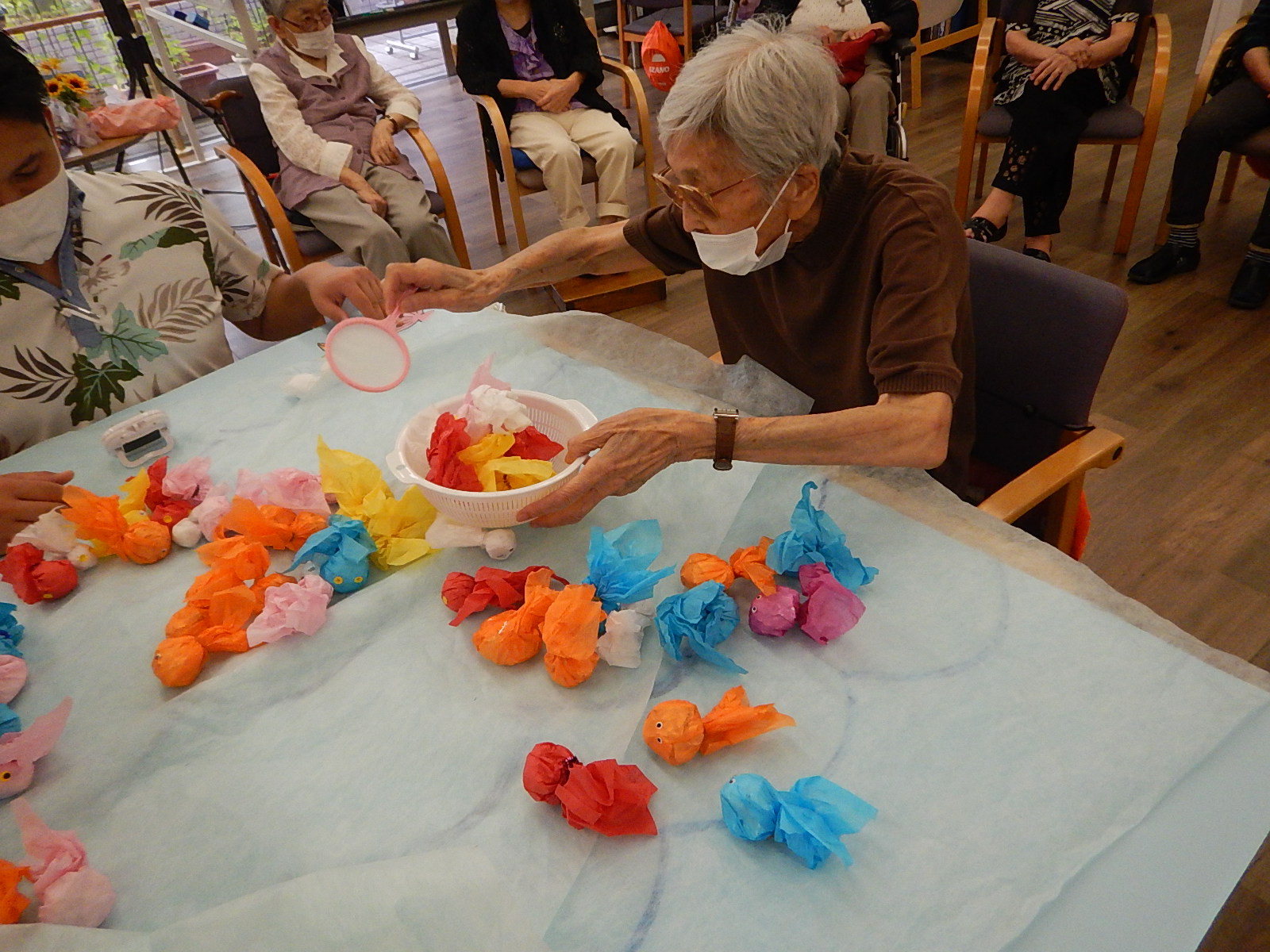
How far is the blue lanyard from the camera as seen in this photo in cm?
153

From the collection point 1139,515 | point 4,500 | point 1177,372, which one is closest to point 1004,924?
point 4,500

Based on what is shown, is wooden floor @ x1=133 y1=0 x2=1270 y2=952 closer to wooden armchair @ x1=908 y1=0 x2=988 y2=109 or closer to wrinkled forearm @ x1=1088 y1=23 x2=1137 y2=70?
wooden armchair @ x1=908 y1=0 x2=988 y2=109

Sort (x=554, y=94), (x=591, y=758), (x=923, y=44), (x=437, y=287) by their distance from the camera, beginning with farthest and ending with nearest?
(x=923, y=44), (x=554, y=94), (x=437, y=287), (x=591, y=758)

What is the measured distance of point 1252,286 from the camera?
117 inches

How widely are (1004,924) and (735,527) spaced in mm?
595

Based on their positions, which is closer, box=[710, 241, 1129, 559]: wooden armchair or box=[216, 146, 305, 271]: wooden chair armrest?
box=[710, 241, 1129, 559]: wooden armchair

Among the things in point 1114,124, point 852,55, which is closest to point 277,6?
point 852,55

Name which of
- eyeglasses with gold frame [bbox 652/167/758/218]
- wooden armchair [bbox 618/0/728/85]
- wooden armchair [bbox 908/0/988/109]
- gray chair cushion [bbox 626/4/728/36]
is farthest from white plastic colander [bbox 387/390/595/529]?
gray chair cushion [bbox 626/4/728/36]

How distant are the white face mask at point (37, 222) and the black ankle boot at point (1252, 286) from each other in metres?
3.50

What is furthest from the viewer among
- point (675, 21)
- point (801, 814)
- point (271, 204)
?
point (675, 21)

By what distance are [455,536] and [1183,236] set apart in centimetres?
322

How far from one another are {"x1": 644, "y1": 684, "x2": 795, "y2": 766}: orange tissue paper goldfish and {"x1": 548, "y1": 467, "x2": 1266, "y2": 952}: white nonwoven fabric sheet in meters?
0.02

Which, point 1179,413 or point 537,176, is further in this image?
point 537,176

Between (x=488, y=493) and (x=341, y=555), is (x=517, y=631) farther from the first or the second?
(x=341, y=555)
